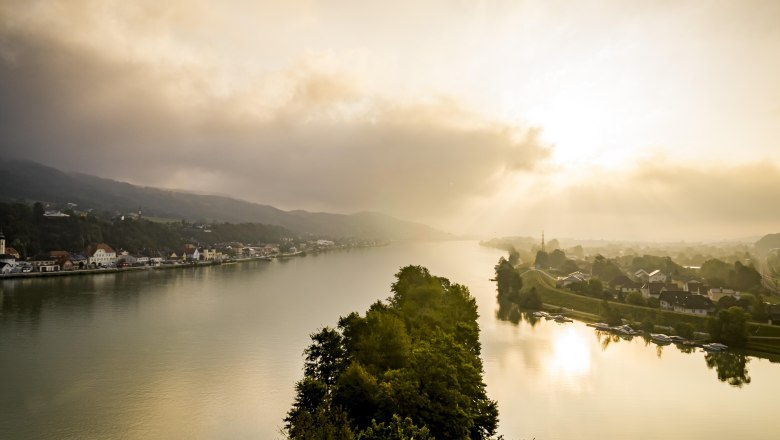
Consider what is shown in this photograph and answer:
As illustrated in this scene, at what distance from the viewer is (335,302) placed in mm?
49625

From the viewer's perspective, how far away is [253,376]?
79.5ft

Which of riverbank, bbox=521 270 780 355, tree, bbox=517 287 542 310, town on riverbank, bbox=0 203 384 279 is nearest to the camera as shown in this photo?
riverbank, bbox=521 270 780 355

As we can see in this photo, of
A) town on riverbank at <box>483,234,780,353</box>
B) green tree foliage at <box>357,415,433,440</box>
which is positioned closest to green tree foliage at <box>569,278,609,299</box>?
town on riverbank at <box>483,234,780,353</box>

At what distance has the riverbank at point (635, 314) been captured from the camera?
1301 inches

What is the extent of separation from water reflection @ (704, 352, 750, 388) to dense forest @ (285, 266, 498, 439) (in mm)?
20350

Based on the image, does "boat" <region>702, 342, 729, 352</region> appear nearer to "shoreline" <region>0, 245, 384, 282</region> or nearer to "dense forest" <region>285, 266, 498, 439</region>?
"dense forest" <region>285, 266, 498, 439</region>

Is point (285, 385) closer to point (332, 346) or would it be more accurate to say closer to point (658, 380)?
point (332, 346)

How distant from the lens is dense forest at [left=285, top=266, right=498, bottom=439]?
10.7 meters

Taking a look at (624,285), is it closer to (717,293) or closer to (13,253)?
(717,293)

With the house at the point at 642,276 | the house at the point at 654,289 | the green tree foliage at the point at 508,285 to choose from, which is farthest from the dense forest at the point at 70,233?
the house at the point at 642,276

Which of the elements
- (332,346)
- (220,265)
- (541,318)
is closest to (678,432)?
(332,346)

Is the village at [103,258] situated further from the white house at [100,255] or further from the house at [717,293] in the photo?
the house at [717,293]

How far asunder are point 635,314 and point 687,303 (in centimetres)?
474

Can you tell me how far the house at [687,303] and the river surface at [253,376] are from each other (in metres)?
9.10
